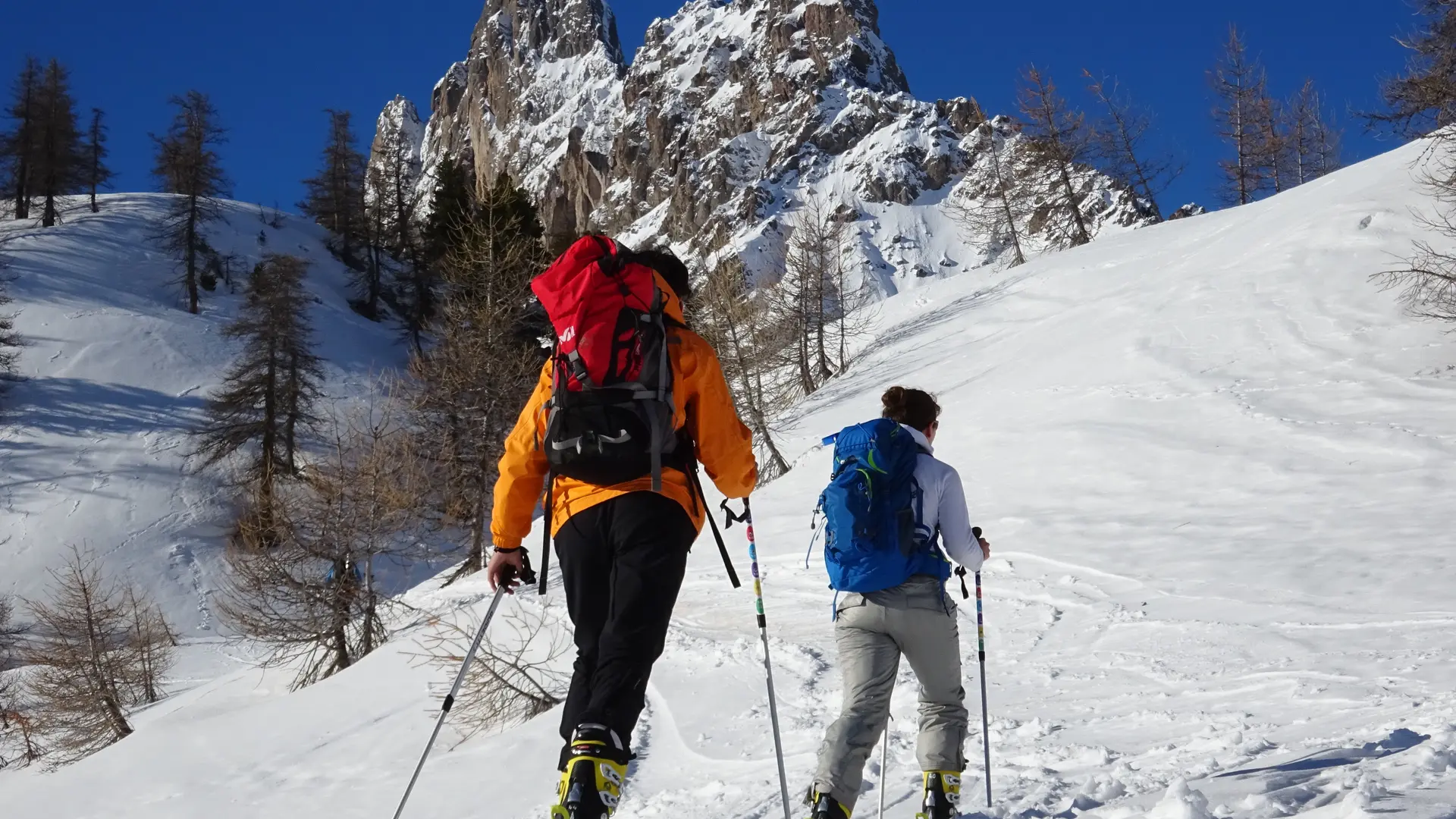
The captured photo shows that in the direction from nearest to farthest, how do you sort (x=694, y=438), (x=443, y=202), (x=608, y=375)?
(x=608, y=375)
(x=694, y=438)
(x=443, y=202)

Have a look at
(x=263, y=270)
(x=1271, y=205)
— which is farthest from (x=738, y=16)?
(x=1271, y=205)

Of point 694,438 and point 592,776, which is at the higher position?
point 694,438

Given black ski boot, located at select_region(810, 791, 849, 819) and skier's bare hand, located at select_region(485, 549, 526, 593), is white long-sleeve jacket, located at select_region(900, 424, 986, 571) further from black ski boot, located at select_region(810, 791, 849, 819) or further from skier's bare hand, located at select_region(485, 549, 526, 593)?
skier's bare hand, located at select_region(485, 549, 526, 593)

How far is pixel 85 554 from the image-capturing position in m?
28.5

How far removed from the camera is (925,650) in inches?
145

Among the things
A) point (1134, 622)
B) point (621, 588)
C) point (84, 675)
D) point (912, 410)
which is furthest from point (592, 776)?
point (84, 675)

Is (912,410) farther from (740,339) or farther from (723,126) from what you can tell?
(723,126)

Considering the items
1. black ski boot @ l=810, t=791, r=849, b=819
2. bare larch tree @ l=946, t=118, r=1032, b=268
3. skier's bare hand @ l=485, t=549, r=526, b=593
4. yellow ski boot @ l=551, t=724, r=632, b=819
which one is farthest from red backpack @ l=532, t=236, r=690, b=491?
bare larch tree @ l=946, t=118, r=1032, b=268

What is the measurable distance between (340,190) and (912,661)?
58968 mm

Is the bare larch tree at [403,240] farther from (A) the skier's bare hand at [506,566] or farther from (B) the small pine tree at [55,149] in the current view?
(A) the skier's bare hand at [506,566]

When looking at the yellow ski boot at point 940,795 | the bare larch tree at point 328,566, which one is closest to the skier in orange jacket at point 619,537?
the yellow ski boot at point 940,795

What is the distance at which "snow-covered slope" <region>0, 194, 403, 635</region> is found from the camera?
29625 millimetres

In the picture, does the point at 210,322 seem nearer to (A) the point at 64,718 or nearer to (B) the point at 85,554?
(B) the point at 85,554

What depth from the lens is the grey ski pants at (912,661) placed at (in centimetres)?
363
